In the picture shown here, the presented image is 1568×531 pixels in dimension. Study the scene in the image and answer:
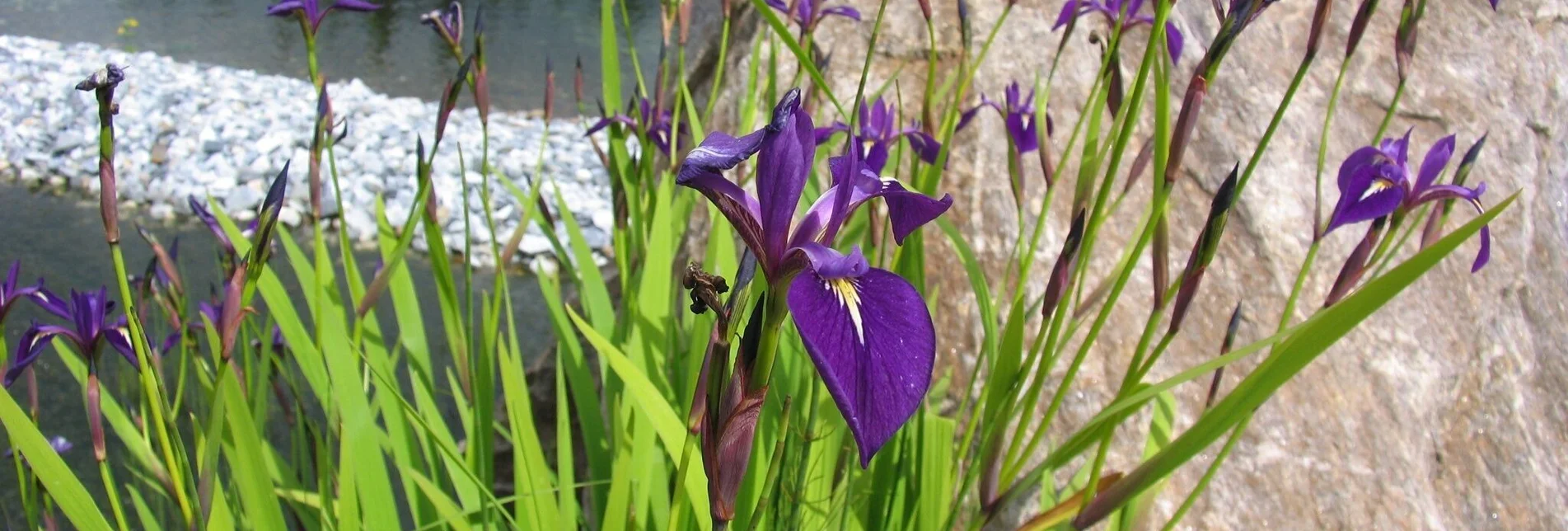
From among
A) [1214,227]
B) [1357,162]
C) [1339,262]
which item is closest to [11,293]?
[1214,227]

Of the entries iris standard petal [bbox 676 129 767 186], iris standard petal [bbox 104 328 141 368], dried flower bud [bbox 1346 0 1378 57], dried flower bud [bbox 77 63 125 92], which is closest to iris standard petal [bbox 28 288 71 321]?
iris standard petal [bbox 104 328 141 368]

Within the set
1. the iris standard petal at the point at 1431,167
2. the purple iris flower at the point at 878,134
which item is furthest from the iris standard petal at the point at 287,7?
the iris standard petal at the point at 1431,167

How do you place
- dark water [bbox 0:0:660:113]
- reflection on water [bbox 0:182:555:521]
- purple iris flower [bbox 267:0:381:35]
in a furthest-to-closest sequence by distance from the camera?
1. dark water [bbox 0:0:660:113]
2. reflection on water [bbox 0:182:555:521]
3. purple iris flower [bbox 267:0:381:35]

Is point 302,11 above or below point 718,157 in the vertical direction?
above

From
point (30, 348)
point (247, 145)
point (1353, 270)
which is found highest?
point (247, 145)

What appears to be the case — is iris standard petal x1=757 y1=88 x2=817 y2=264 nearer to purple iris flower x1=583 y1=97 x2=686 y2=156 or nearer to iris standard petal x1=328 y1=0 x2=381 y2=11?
iris standard petal x1=328 y1=0 x2=381 y2=11

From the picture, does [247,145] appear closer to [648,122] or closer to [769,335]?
[648,122]

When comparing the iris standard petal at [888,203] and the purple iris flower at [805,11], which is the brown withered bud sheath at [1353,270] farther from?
the purple iris flower at [805,11]
